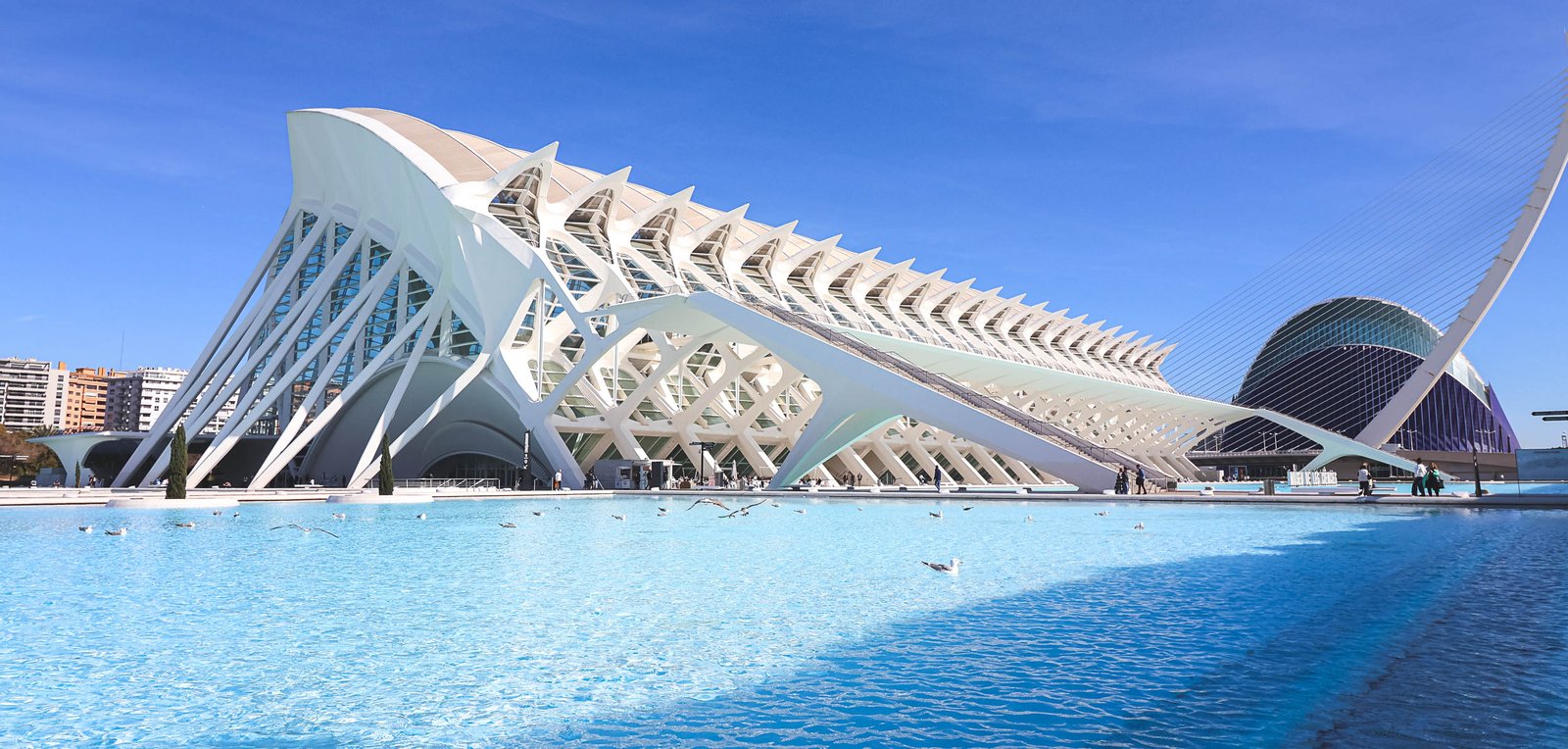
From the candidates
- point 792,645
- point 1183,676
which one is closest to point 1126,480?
point 792,645

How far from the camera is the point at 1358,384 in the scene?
7288 cm

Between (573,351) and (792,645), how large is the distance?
95.6 feet

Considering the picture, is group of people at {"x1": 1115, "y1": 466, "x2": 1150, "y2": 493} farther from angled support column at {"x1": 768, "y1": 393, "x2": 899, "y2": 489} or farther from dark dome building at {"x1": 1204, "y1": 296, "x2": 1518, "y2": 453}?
dark dome building at {"x1": 1204, "y1": 296, "x2": 1518, "y2": 453}

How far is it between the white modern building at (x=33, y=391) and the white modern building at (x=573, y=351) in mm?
108377

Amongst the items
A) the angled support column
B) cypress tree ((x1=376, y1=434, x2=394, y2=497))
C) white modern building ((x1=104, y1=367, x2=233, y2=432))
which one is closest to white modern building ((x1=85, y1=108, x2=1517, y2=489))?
the angled support column

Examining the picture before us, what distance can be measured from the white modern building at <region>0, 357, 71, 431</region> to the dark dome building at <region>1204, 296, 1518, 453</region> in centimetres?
13425

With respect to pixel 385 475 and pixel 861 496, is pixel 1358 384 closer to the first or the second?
pixel 861 496

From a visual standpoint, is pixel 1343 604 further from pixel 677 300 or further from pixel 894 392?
pixel 677 300

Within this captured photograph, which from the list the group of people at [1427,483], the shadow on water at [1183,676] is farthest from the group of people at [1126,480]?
the shadow on water at [1183,676]

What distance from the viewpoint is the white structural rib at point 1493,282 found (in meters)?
31.8

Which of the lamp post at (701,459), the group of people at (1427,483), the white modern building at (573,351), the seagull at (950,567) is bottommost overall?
the seagull at (950,567)

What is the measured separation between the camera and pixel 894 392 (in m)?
23.6

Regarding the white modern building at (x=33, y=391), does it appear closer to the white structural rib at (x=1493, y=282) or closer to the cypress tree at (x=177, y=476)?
the cypress tree at (x=177, y=476)

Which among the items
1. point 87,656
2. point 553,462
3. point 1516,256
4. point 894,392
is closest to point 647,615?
point 87,656
